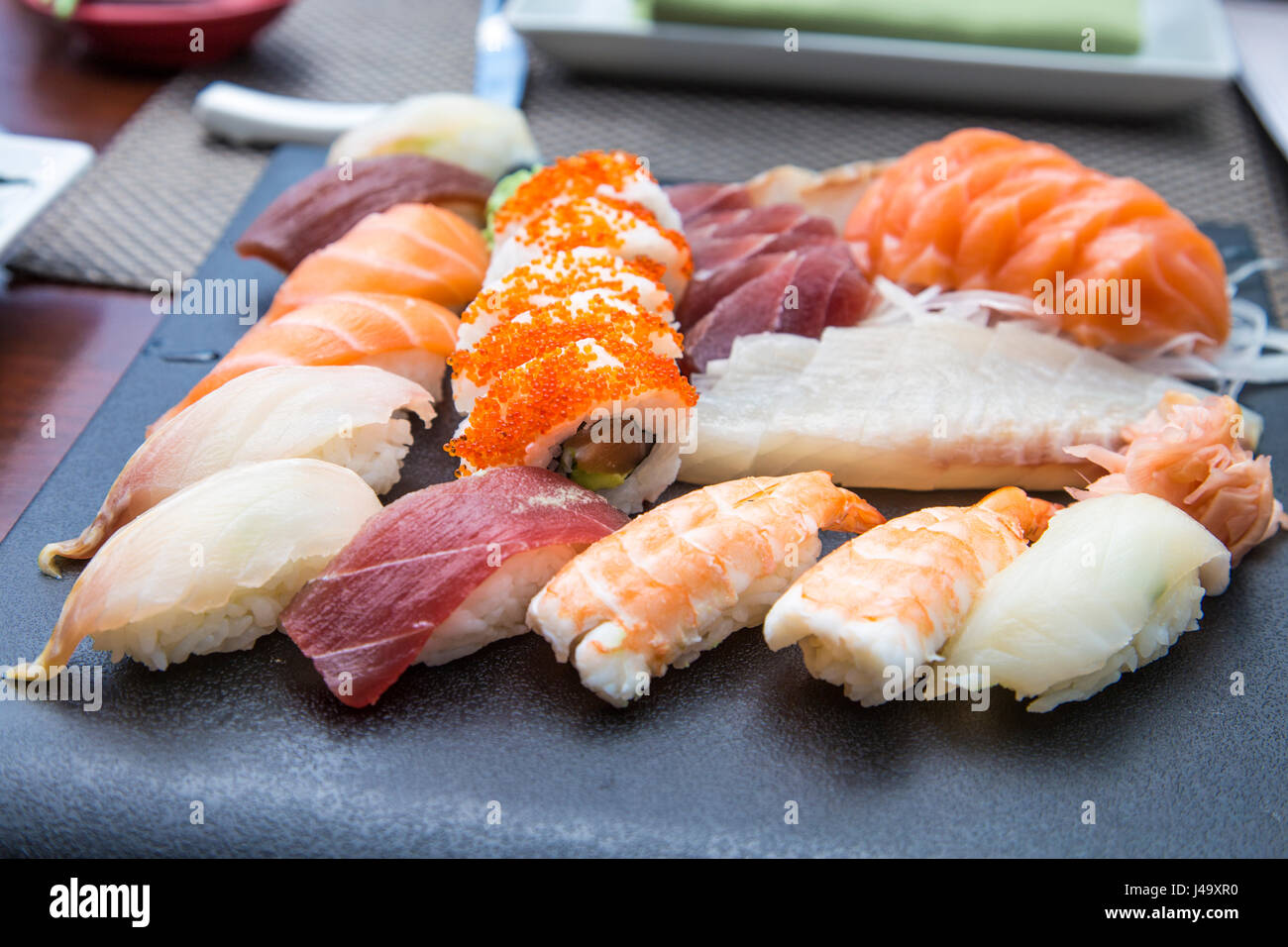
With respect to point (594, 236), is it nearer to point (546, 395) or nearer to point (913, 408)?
point (546, 395)

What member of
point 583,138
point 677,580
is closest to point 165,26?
point 583,138

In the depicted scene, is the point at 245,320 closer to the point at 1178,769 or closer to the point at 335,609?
the point at 335,609

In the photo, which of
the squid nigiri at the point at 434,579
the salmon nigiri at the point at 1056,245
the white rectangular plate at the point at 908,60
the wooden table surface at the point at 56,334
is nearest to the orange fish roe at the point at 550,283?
the squid nigiri at the point at 434,579

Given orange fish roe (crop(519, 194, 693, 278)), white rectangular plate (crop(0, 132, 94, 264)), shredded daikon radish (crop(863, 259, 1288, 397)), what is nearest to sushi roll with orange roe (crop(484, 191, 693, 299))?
orange fish roe (crop(519, 194, 693, 278))

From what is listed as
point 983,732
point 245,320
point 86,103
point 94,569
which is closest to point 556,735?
point 983,732

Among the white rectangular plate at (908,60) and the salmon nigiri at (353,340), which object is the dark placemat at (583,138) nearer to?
the white rectangular plate at (908,60)

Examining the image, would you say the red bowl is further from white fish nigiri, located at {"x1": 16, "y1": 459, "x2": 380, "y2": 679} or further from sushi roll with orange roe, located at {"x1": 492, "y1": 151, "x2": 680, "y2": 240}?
white fish nigiri, located at {"x1": 16, "y1": 459, "x2": 380, "y2": 679}
